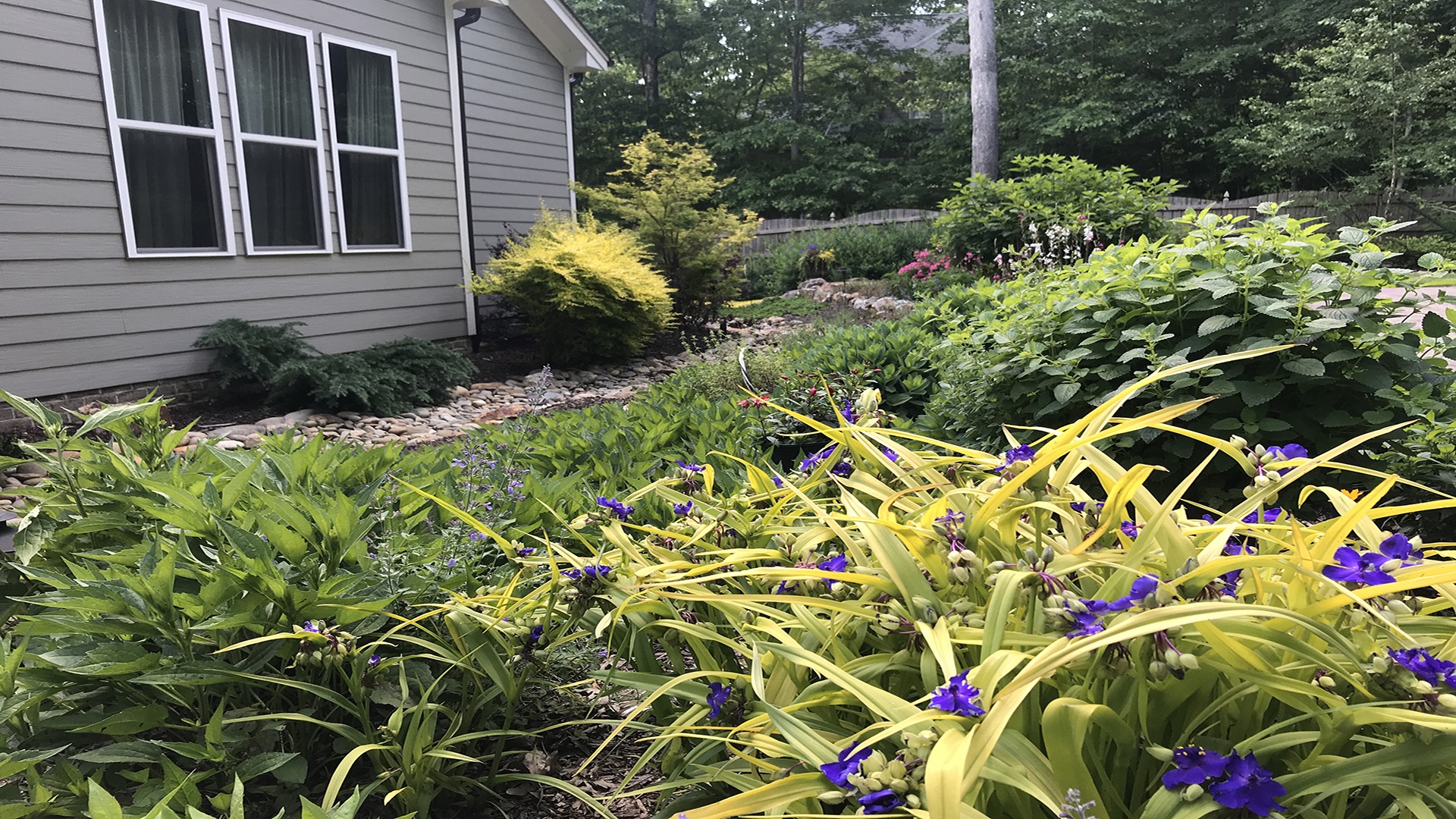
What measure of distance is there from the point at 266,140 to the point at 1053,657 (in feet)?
23.0

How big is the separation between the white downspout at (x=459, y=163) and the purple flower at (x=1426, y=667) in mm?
7785

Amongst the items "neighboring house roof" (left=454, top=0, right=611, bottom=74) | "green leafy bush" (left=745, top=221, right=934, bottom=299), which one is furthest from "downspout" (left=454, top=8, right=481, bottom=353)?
"green leafy bush" (left=745, top=221, right=934, bottom=299)

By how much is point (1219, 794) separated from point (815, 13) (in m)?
25.2

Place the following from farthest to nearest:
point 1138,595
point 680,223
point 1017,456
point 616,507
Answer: point 680,223, point 616,507, point 1017,456, point 1138,595

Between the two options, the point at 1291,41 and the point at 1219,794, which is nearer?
the point at 1219,794

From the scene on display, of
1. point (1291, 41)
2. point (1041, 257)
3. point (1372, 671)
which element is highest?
point (1291, 41)

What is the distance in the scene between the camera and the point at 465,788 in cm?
138

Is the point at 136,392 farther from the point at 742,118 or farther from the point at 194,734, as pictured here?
the point at 742,118

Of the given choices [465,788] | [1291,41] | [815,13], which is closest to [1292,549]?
[465,788]

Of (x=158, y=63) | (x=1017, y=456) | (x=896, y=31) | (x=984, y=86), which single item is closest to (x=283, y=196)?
(x=158, y=63)

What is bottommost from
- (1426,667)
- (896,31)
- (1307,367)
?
(1426,667)

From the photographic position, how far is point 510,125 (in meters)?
8.95

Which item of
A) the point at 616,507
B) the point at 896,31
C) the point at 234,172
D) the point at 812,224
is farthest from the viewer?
the point at 896,31

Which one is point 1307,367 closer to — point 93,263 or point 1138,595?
point 1138,595
